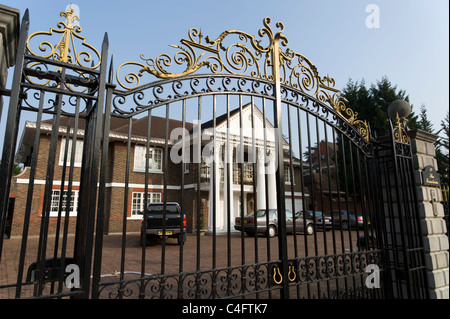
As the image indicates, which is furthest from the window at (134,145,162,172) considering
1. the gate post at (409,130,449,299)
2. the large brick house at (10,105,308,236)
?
the gate post at (409,130,449,299)

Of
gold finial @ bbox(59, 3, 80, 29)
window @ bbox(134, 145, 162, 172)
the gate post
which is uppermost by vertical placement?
window @ bbox(134, 145, 162, 172)

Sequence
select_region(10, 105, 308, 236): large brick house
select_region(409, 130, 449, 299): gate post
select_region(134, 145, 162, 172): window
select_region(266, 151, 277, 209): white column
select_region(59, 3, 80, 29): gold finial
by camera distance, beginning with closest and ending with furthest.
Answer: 1. select_region(59, 3, 80, 29): gold finial
2. select_region(266, 151, 277, 209): white column
3. select_region(409, 130, 449, 299): gate post
4. select_region(10, 105, 308, 236): large brick house
5. select_region(134, 145, 162, 172): window

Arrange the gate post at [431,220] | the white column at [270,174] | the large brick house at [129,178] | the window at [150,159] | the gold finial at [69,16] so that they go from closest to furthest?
1. the gold finial at [69,16]
2. the white column at [270,174]
3. the gate post at [431,220]
4. the large brick house at [129,178]
5. the window at [150,159]

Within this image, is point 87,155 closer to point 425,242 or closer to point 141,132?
point 425,242

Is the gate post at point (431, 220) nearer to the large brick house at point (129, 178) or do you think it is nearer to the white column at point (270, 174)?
the white column at point (270, 174)

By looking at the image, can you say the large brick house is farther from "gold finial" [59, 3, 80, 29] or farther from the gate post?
"gold finial" [59, 3, 80, 29]

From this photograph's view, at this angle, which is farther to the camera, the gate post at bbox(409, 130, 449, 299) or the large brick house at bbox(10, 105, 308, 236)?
the large brick house at bbox(10, 105, 308, 236)

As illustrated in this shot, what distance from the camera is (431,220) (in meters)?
4.46

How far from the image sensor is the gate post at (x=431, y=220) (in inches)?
168

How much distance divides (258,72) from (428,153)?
11.5ft

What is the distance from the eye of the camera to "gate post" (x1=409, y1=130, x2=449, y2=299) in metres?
4.27

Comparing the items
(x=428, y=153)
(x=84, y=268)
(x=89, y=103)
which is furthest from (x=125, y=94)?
(x=428, y=153)

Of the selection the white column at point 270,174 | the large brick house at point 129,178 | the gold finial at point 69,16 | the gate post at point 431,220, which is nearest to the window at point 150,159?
the large brick house at point 129,178
